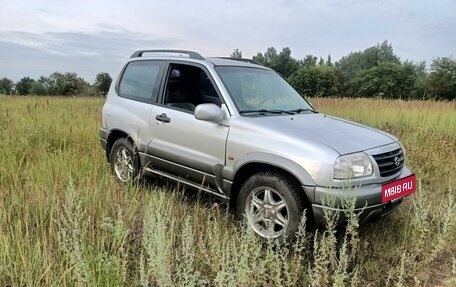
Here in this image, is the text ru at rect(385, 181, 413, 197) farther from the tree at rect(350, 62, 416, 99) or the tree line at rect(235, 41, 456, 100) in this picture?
the tree at rect(350, 62, 416, 99)

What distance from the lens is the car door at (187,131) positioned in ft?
13.7

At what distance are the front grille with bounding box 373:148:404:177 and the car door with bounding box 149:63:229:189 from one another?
58.3 inches

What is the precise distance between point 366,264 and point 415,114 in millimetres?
8903

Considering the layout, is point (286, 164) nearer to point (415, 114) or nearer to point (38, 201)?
point (38, 201)

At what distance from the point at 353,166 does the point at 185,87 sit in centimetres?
242

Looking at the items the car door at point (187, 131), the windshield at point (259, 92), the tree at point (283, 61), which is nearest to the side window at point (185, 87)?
the car door at point (187, 131)

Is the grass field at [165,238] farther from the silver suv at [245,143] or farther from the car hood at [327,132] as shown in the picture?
the car hood at [327,132]

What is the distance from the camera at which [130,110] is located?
520 centimetres

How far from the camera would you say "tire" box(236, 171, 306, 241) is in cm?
351

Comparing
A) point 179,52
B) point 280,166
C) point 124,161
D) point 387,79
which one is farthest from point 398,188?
point 387,79

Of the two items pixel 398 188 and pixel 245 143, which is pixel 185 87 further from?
pixel 398 188

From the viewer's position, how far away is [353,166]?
344 centimetres

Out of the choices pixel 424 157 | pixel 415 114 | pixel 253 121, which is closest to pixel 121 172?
pixel 253 121

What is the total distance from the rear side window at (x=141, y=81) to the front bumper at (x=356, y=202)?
2.52 metres
